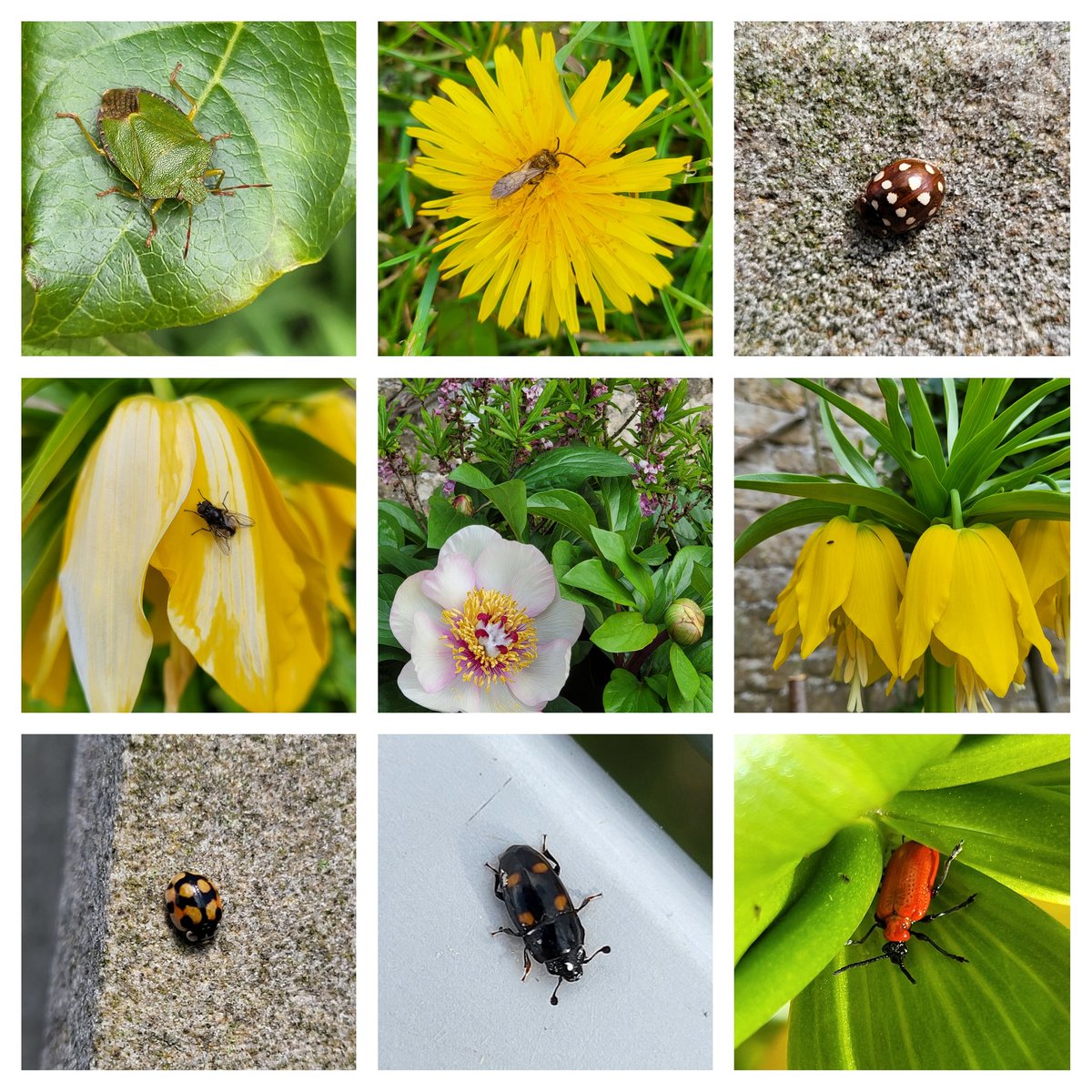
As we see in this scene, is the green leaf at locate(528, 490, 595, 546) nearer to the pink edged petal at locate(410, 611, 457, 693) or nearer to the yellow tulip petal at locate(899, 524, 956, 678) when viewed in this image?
the pink edged petal at locate(410, 611, 457, 693)

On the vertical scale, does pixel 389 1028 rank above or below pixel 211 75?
below

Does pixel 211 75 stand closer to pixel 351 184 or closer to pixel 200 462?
pixel 351 184

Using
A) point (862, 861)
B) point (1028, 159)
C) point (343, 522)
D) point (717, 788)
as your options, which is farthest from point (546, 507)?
point (1028, 159)

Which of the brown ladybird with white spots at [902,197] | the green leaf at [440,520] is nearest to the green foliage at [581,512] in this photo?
the green leaf at [440,520]

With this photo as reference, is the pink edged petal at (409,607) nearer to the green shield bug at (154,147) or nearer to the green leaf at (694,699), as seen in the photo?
the green leaf at (694,699)
